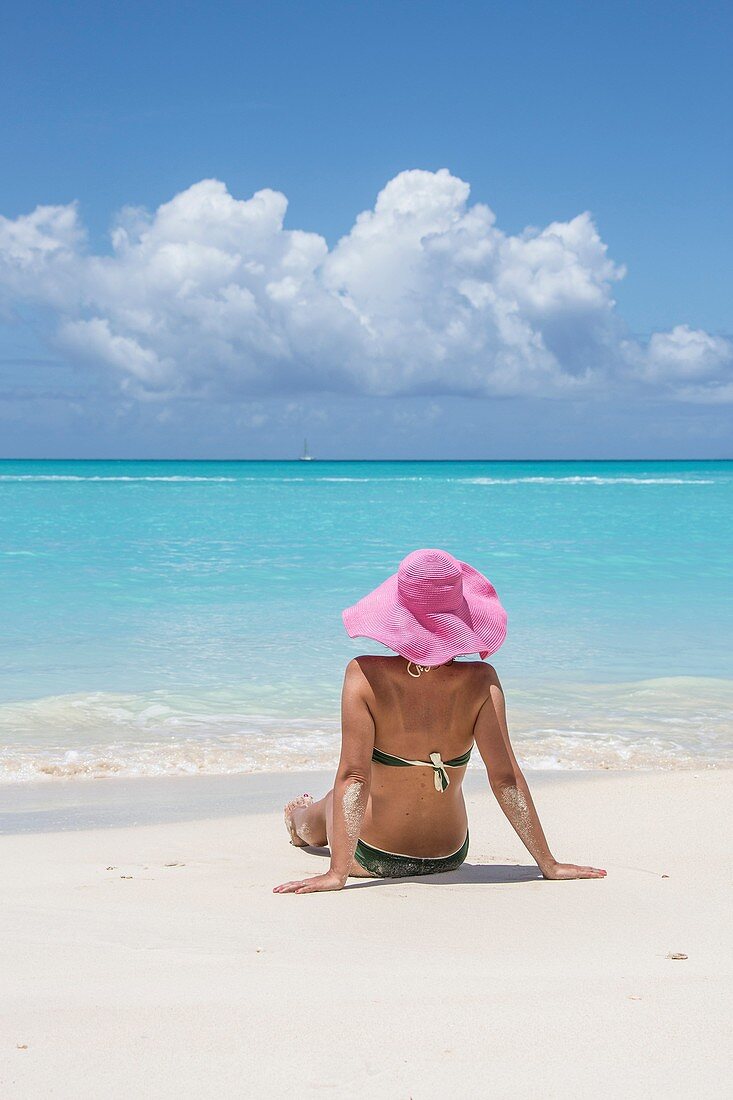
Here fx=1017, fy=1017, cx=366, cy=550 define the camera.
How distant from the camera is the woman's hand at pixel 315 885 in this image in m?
3.33

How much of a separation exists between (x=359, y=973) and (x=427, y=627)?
1.08m

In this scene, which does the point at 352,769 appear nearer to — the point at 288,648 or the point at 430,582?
the point at 430,582

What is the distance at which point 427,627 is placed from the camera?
3.25m

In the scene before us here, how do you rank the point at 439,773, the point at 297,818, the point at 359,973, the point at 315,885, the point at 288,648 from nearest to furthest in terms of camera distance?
1. the point at 359,973
2. the point at 315,885
3. the point at 439,773
4. the point at 297,818
5. the point at 288,648

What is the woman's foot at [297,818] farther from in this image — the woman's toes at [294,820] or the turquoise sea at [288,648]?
the turquoise sea at [288,648]

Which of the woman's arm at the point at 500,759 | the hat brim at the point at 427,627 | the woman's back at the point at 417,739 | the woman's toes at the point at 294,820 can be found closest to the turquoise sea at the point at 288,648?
the woman's toes at the point at 294,820

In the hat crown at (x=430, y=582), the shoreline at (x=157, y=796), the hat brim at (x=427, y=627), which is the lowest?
the shoreline at (x=157, y=796)

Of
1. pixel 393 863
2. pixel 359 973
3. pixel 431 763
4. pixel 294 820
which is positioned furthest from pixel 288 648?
pixel 359 973

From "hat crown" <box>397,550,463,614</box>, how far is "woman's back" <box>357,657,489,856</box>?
0.23 metres

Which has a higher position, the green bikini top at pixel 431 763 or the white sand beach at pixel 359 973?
Answer: the green bikini top at pixel 431 763

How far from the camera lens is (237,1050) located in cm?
216

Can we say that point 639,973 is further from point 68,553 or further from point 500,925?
point 68,553

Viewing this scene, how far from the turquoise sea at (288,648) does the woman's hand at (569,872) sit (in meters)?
2.46

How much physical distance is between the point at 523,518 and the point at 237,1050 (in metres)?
27.2
